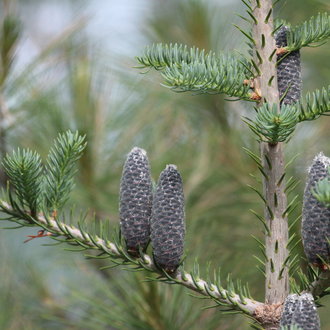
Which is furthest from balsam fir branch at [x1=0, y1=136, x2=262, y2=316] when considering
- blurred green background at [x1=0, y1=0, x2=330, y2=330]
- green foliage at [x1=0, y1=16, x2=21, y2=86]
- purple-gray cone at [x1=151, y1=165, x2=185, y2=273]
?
green foliage at [x1=0, y1=16, x2=21, y2=86]

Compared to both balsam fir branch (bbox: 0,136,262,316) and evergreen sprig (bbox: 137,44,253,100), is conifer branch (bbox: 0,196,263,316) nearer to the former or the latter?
balsam fir branch (bbox: 0,136,262,316)

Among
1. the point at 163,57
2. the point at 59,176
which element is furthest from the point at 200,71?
the point at 59,176

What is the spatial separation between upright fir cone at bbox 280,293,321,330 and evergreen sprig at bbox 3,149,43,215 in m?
0.24

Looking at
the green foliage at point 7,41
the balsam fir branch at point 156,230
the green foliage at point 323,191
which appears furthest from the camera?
the green foliage at point 7,41

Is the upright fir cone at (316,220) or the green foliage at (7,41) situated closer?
the upright fir cone at (316,220)

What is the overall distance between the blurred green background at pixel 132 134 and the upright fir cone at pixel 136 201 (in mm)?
480

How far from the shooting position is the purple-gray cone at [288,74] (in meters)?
0.63

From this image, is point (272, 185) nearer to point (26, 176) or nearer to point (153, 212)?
point (153, 212)

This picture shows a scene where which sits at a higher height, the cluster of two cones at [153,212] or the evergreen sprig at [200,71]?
the evergreen sprig at [200,71]

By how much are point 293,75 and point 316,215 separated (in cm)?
14

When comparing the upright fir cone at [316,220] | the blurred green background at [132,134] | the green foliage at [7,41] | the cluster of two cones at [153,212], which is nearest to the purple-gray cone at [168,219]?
the cluster of two cones at [153,212]

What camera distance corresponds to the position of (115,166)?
1329mm

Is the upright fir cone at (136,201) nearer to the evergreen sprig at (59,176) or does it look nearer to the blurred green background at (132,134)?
the evergreen sprig at (59,176)

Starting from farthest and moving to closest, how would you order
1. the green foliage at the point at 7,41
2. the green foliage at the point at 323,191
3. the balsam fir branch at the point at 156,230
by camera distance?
1. the green foliage at the point at 7,41
2. the balsam fir branch at the point at 156,230
3. the green foliage at the point at 323,191
